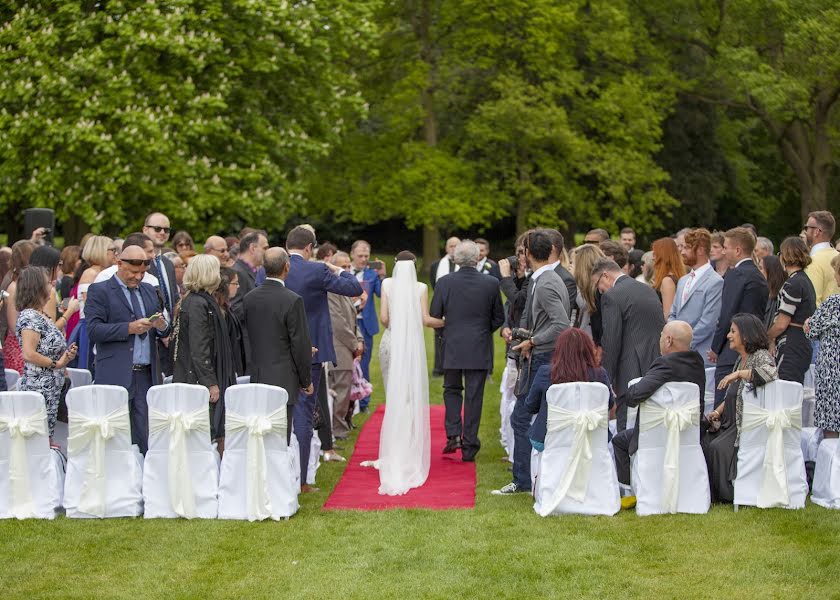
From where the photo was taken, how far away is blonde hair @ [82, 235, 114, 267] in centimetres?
1020

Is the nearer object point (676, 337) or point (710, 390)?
point (676, 337)

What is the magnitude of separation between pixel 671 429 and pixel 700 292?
8.27 feet

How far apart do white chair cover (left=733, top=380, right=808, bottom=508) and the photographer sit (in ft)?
5.55

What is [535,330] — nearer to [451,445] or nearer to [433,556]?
[451,445]

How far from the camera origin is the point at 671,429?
8.52 meters

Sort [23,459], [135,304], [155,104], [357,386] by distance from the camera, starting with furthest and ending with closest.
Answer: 1. [155,104]
2. [357,386]
3. [135,304]
4. [23,459]

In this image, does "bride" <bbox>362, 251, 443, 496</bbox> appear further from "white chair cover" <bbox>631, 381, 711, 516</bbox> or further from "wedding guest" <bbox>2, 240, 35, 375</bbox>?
"wedding guest" <bbox>2, 240, 35, 375</bbox>

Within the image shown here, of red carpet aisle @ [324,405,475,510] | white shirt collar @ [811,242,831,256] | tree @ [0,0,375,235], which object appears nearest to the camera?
red carpet aisle @ [324,405,475,510]

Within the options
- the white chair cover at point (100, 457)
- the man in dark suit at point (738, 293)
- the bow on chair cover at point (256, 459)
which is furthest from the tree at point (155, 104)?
the bow on chair cover at point (256, 459)

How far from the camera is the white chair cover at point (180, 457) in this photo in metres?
8.46

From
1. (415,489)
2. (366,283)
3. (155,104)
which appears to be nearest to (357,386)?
(366,283)

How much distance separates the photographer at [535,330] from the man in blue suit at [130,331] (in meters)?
2.89

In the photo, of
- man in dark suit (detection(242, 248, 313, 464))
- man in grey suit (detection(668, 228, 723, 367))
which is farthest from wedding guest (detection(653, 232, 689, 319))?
man in dark suit (detection(242, 248, 313, 464))

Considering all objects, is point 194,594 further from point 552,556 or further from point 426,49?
point 426,49
